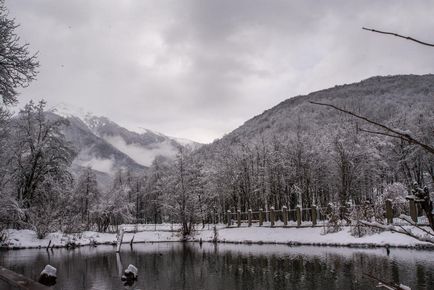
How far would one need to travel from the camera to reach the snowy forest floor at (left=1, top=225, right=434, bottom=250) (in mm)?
26125

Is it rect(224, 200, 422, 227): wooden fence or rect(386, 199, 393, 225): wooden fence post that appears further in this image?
rect(386, 199, 393, 225): wooden fence post

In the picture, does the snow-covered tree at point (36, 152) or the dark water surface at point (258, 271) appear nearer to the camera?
the dark water surface at point (258, 271)

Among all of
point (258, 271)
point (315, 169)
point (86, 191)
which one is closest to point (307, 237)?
point (258, 271)

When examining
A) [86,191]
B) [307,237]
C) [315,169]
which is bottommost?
[307,237]

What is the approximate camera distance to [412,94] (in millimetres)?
113750

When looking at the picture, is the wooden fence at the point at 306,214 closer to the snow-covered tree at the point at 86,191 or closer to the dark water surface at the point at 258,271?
the dark water surface at the point at 258,271

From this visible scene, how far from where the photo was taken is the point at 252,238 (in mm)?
36719

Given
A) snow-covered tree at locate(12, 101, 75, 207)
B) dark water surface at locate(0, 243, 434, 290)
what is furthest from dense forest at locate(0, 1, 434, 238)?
dark water surface at locate(0, 243, 434, 290)

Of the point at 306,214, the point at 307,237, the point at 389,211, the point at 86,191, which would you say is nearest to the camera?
the point at 389,211

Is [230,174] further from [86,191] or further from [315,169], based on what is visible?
[86,191]

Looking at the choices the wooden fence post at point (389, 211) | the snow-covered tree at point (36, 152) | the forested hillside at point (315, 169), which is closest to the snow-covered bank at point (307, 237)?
the wooden fence post at point (389, 211)

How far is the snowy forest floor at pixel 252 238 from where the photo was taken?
26.1 m

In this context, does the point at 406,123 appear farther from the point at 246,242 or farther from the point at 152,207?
the point at 152,207

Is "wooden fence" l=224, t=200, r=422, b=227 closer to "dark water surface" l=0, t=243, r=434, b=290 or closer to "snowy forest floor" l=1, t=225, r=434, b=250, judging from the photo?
"snowy forest floor" l=1, t=225, r=434, b=250
